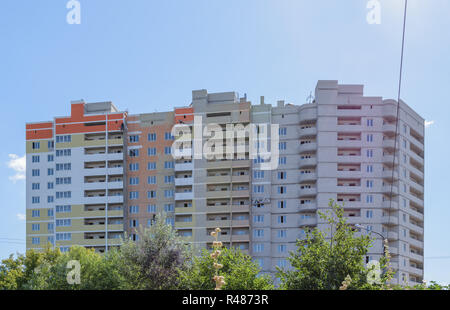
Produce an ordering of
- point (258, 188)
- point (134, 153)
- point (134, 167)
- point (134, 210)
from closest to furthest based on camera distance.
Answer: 1. point (258, 188)
2. point (134, 210)
3. point (134, 167)
4. point (134, 153)

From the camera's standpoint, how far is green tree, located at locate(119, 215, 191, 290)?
115 feet

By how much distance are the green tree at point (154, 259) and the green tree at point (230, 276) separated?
5024 mm

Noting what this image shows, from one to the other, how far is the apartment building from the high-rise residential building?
0.52ft

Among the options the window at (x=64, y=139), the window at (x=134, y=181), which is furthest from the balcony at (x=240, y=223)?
the window at (x=64, y=139)

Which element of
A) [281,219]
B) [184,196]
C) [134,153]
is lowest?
[281,219]

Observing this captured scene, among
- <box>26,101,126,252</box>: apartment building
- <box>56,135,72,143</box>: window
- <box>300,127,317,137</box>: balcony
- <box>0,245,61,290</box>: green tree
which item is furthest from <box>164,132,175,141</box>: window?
<box>0,245,61,290</box>: green tree

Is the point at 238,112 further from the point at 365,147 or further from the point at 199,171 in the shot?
the point at 365,147

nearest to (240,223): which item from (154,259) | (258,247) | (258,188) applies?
(258,247)

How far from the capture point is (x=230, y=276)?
2558 centimetres

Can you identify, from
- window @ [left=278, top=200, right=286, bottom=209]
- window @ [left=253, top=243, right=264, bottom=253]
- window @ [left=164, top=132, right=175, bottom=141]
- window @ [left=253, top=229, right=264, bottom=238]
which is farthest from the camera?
window @ [left=164, top=132, right=175, bottom=141]

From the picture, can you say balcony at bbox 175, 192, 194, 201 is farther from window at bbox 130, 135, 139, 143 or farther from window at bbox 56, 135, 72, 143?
window at bbox 56, 135, 72, 143

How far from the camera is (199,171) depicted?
7600 cm

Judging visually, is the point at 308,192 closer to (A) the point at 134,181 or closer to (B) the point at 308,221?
(B) the point at 308,221

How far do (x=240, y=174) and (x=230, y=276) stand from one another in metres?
50.3
